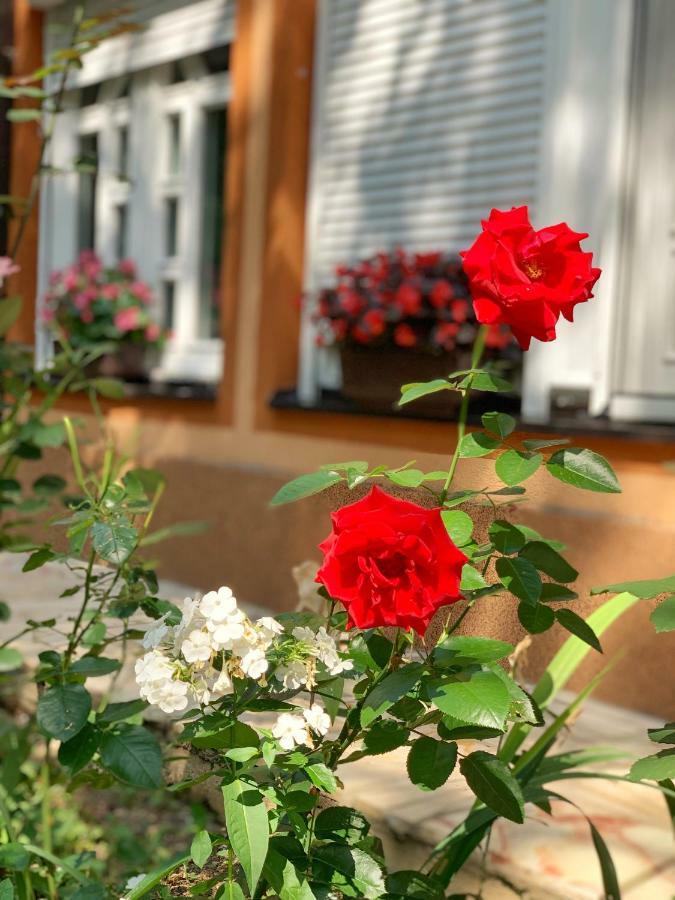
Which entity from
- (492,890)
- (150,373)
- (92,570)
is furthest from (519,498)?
(150,373)

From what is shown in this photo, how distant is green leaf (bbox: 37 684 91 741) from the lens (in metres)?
1.43

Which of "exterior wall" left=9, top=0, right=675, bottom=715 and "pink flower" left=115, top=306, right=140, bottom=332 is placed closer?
"exterior wall" left=9, top=0, right=675, bottom=715

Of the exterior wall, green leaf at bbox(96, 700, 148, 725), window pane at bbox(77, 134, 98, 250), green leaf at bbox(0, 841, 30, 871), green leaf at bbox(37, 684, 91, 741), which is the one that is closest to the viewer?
green leaf at bbox(37, 684, 91, 741)

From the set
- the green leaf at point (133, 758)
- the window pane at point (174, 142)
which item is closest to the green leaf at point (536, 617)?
the green leaf at point (133, 758)

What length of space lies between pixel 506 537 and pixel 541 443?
112 mm

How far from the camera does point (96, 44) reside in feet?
7.90

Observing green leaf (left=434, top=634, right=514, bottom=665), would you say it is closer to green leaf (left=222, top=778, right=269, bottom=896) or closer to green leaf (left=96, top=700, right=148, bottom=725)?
green leaf (left=222, top=778, right=269, bottom=896)

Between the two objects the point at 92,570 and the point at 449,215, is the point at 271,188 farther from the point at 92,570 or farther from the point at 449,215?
the point at 92,570

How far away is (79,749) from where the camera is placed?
1.48 m

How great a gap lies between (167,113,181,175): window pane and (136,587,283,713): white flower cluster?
18.2 ft

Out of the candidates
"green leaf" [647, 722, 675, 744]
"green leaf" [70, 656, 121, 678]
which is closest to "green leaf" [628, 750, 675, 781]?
"green leaf" [647, 722, 675, 744]

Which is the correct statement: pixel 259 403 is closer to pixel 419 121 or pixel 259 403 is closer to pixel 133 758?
pixel 419 121

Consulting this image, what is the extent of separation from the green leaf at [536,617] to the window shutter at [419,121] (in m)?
3.08

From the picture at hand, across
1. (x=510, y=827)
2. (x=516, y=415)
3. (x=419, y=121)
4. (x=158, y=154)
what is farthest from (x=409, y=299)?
(x=158, y=154)
